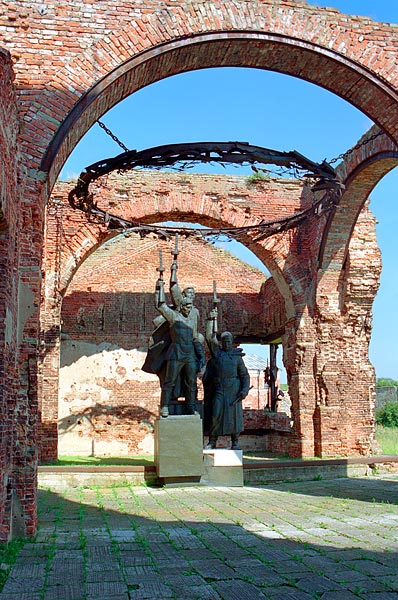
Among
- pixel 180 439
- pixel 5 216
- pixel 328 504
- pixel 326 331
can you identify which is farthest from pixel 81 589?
pixel 326 331

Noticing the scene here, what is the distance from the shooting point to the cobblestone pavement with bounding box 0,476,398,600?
13.0ft

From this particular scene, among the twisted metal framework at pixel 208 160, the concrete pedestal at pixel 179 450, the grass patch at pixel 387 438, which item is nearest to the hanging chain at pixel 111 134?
the twisted metal framework at pixel 208 160

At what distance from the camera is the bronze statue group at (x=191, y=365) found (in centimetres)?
1003

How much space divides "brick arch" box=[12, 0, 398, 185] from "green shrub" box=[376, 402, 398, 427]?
21.1 m

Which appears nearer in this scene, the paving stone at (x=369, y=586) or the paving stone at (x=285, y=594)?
the paving stone at (x=285, y=594)

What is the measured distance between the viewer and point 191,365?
10.1 meters

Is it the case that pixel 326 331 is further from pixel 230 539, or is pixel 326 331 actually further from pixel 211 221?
pixel 230 539

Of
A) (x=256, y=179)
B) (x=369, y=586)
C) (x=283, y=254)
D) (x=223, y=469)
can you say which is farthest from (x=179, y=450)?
(x=256, y=179)

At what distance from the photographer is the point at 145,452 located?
54.7 feet

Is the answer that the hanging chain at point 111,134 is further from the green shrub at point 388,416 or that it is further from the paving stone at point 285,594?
the green shrub at point 388,416

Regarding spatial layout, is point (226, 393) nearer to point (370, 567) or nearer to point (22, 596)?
point (370, 567)

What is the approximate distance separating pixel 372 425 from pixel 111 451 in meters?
6.67

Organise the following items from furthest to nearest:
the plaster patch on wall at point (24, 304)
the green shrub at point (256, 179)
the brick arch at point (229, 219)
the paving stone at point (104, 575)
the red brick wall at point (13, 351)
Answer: the green shrub at point (256, 179) → the brick arch at point (229, 219) → the plaster patch on wall at point (24, 304) → the red brick wall at point (13, 351) → the paving stone at point (104, 575)

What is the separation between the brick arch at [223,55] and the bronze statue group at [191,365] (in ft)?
11.0
